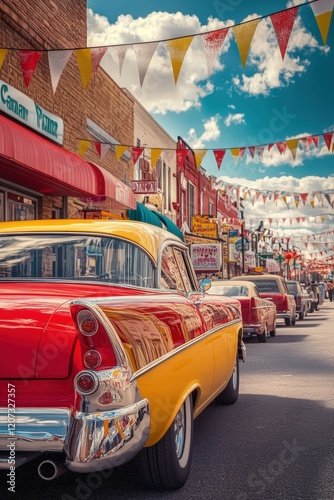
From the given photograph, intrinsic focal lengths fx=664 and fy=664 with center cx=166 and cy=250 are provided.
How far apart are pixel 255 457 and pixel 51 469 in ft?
7.02

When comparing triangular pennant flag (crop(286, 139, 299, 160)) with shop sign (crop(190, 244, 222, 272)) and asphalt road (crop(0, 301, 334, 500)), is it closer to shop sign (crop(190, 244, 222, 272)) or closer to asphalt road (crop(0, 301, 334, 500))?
asphalt road (crop(0, 301, 334, 500))

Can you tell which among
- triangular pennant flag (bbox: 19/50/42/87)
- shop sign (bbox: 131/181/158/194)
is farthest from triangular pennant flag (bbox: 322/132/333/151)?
triangular pennant flag (bbox: 19/50/42/87)

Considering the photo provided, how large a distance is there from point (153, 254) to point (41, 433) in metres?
1.97

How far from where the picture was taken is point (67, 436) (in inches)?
122

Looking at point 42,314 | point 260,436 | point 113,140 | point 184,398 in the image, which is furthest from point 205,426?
point 113,140

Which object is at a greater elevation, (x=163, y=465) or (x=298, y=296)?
(x=298, y=296)

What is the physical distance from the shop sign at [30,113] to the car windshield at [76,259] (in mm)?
8347

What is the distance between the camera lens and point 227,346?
621cm

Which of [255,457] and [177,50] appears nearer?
[255,457]

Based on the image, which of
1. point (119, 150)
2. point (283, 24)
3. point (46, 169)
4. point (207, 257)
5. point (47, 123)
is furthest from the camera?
point (207, 257)

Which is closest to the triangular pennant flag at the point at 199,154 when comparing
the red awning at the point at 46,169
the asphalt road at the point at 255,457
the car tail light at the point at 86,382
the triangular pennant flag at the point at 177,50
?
A: the red awning at the point at 46,169

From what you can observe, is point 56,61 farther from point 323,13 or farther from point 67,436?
point 67,436

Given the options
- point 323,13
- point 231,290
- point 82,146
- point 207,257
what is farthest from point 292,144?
point 207,257

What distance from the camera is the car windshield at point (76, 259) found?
4586 millimetres
